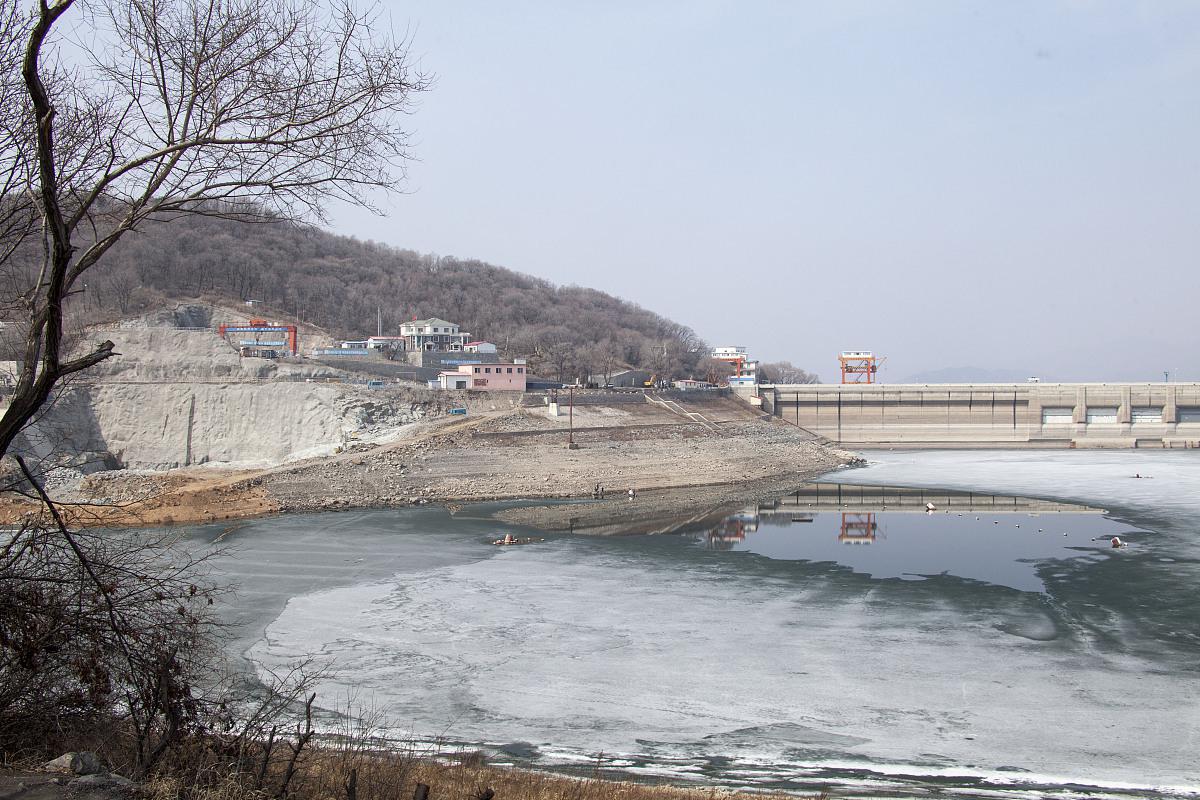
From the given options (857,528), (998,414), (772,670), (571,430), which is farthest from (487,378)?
(772,670)

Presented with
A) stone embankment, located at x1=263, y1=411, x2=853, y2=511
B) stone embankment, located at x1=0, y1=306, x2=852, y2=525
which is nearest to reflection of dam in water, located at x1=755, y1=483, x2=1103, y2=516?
stone embankment, located at x1=0, y1=306, x2=852, y2=525

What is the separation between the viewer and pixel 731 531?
33562 mm

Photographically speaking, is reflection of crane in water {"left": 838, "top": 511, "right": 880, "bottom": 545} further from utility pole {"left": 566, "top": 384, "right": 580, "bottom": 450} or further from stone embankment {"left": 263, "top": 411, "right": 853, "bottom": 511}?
utility pole {"left": 566, "top": 384, "right": 580, "bottom": 450}

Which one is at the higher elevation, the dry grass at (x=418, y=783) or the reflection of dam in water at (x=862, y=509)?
the dry grass at (x=418, y=783)

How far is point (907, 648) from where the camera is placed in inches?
670

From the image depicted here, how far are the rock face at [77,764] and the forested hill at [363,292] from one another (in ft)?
268

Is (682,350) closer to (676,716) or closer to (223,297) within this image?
(223,297)

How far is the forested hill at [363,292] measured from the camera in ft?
319

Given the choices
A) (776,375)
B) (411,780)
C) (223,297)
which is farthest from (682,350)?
(411,780)

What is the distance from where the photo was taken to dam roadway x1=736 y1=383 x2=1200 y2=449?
8025 cm

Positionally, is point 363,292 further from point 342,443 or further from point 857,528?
point 857,528

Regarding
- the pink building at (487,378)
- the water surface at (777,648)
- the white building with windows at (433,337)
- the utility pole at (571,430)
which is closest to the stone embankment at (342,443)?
the utility pole at (571,430)

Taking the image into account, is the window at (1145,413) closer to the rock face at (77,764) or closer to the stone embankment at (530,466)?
the stone embankment at (530,466)

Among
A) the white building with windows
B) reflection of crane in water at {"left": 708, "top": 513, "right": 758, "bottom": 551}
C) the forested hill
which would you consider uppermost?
the forested hill
